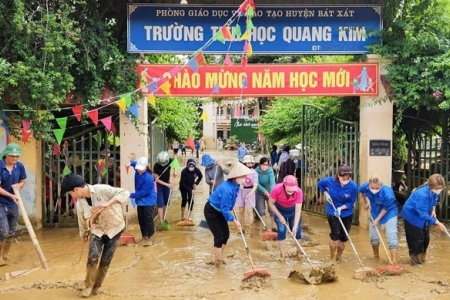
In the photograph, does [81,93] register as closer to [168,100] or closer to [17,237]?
[17,237]

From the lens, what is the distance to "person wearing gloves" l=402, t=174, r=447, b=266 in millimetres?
6299

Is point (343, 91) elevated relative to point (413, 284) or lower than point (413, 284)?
elevated

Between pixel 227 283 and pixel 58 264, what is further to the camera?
pixel 58 264

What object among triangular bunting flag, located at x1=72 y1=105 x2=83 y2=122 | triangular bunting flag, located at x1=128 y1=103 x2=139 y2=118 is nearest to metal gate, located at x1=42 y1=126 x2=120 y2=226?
triangular bunting flag, located at x1=72 y1=105 x2=83 y2=122

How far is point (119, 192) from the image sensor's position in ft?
17.2

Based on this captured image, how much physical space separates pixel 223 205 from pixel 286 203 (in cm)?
105

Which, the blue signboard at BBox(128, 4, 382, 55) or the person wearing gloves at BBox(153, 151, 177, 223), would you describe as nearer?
the blue signboard at BBox(128, 4, 382, 55)

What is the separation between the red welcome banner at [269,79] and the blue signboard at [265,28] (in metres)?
0.38

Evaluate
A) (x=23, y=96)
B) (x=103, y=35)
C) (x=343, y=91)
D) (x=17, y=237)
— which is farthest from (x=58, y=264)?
(x=343, y=91)

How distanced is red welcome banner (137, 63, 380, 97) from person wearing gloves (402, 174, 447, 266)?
300 cm

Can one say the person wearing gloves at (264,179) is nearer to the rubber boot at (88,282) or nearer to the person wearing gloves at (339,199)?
the person wearing gloves at (339,199)

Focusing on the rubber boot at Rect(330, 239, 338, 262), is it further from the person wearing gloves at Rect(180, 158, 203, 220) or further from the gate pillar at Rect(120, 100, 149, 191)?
the gate pillar at Rect(120, 100, 149, 191)

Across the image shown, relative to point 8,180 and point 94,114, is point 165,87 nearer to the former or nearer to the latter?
point 94,114

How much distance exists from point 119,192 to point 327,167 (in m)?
6.17
